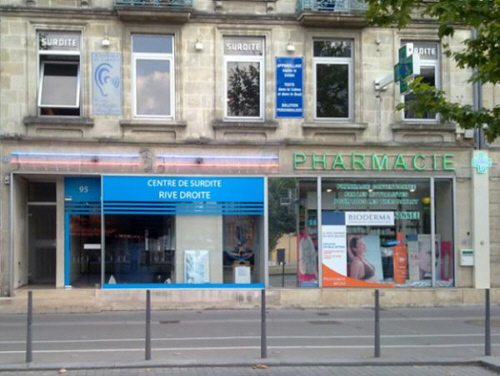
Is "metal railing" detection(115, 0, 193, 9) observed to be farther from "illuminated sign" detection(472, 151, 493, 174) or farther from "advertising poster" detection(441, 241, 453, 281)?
"advertising poster" detection(441, 241, 453, 281)

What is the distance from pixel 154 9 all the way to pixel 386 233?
8410 millimetres

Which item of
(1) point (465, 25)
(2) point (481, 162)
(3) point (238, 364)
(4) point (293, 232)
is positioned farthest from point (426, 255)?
(3) point (238, 364)

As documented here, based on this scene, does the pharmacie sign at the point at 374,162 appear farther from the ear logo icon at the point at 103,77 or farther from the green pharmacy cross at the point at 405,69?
the ear logo icon at the point at 103,77

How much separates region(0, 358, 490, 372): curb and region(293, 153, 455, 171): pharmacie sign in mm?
7769

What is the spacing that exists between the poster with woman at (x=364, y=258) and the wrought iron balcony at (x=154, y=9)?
724 centimetres

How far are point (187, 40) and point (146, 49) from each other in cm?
109

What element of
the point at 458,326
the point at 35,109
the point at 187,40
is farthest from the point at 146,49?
the point at 458,326

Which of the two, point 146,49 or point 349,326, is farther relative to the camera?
point 146,49

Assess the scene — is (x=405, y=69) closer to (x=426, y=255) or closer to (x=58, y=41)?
(x=426, y=255)

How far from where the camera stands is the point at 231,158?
16875 mm

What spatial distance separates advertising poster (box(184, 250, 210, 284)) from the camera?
16.9 m

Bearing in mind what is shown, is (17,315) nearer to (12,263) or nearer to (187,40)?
(12,263)

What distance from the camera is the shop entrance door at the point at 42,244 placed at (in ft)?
57.1

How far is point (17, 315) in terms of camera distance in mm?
15617
